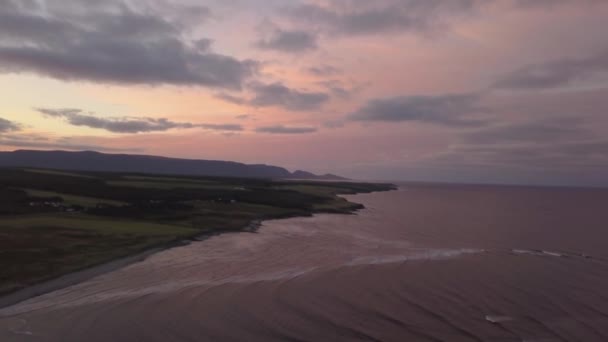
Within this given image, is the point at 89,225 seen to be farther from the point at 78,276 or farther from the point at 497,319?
the point at 497,319

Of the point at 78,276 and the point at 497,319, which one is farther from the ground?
the point at 497,319

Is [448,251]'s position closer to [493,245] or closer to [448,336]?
[493,245]


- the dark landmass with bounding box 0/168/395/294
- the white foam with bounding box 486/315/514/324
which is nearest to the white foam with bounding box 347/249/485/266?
the white foam with bounding box 486/315/514/324

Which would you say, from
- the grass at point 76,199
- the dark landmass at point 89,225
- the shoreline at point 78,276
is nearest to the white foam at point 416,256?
the shoreline at point 78,276

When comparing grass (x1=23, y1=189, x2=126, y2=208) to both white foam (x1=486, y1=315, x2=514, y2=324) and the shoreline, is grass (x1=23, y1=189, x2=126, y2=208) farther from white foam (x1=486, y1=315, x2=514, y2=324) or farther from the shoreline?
white foam (x1=486, y1=315, x2=514, y2=324)

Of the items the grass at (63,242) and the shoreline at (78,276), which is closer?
the shoreline at (78,276)

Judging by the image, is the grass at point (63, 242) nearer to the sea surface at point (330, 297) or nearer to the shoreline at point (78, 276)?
the shoreline at point (78, 276)

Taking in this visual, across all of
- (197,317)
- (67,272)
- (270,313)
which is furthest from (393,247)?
(67,272)

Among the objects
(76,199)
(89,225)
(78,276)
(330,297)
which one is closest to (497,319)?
(330,297)

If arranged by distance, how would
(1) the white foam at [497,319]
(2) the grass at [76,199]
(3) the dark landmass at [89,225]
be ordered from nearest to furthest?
(1) the white foam at [497,319]
(3) the dark landmass at [89,225]
(2) the grass at [76,199]
